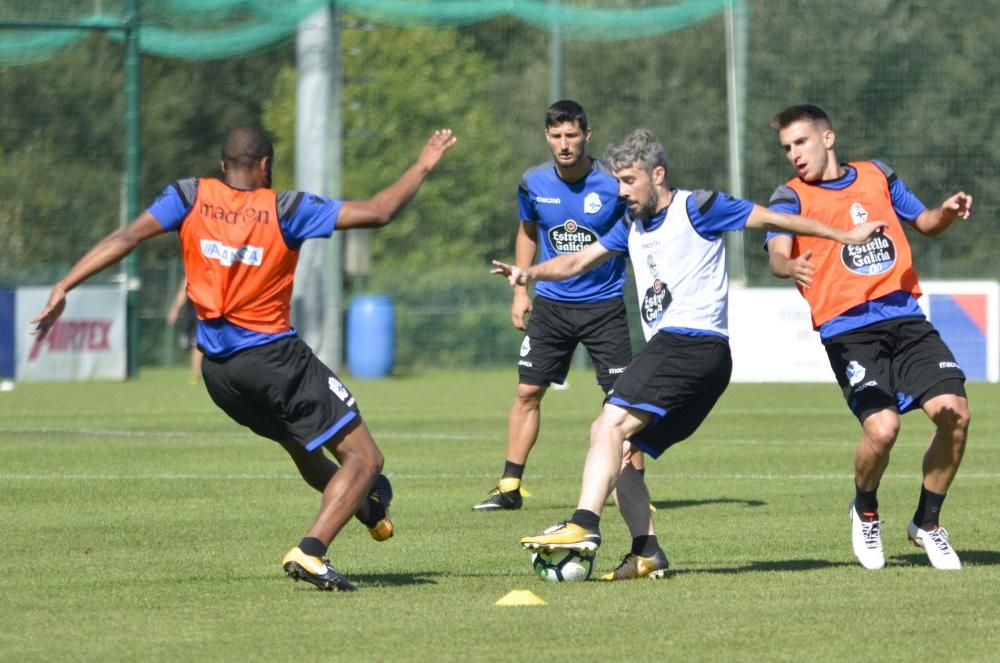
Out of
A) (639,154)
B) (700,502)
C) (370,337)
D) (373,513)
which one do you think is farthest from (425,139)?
(639,154)

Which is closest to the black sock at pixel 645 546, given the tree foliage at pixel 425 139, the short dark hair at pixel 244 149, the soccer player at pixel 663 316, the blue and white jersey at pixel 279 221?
the soccer player at pixel 663 316

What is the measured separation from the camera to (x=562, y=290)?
11.7 m

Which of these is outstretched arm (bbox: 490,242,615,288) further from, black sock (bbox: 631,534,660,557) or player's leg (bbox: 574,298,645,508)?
player's leg (bbox: 574,298,645,508)

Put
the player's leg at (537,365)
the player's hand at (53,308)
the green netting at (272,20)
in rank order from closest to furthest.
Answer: the player's hand at (53,308) → the player's leg at (537,365) → the green netting at (272,20)

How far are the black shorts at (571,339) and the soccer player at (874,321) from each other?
272 centimetres

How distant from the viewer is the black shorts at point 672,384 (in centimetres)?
798

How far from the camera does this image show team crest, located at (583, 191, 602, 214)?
11.2 m

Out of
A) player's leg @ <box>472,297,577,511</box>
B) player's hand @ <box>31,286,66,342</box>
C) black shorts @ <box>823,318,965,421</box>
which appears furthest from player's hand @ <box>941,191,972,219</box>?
player's hand @ <box>31,286,66,342</box>

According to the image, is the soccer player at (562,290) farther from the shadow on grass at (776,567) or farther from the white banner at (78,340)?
the white banner at (78,340)

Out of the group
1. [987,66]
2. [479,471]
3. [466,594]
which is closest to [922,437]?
[479,471]

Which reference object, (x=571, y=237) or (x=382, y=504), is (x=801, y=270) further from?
(x=571, y=237)

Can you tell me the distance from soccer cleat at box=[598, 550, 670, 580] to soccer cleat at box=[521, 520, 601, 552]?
0.33 m

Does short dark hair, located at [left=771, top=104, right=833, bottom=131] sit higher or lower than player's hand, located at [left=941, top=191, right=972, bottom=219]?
higher

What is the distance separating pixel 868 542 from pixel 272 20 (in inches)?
882
